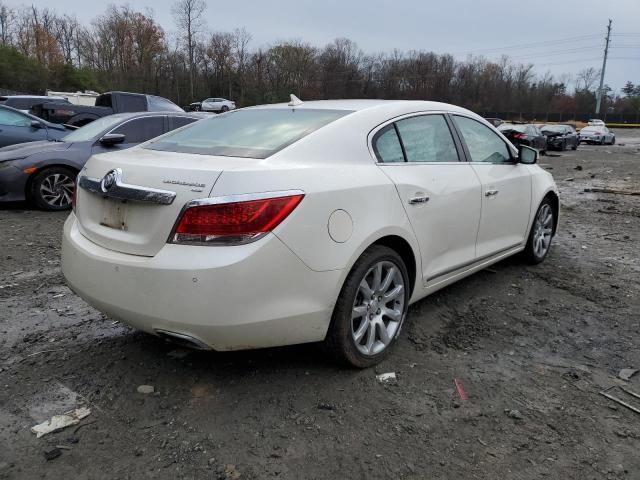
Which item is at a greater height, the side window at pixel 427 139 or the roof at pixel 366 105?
the roof at pixel 366 105

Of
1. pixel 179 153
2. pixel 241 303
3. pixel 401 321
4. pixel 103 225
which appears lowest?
pixel 401 321

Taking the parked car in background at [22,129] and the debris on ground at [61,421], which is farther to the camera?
the parked car in background at [22,129]

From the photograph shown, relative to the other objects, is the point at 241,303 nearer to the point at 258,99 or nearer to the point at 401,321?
the point at 401,321

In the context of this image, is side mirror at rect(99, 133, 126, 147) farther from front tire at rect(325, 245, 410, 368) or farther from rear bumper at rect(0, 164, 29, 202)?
front tire at rect(325, 245, 410, 368)

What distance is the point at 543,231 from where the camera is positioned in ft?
17.6

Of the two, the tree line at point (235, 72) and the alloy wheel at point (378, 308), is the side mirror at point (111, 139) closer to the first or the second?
the alloy wheel at point (378, 308)

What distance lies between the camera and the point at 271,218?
2.49m

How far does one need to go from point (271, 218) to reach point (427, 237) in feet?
4.25

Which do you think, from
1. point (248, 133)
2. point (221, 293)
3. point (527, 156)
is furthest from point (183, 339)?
point (527, 156)

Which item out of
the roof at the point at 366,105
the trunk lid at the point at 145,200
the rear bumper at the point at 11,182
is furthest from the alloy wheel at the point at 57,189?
the trunk lid at the point at 145,200

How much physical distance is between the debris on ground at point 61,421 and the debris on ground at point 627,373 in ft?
9.80

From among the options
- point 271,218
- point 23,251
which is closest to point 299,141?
point 271,218

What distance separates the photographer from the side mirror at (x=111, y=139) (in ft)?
24.0

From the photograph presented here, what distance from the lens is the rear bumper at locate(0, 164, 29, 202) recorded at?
23.7 feet
